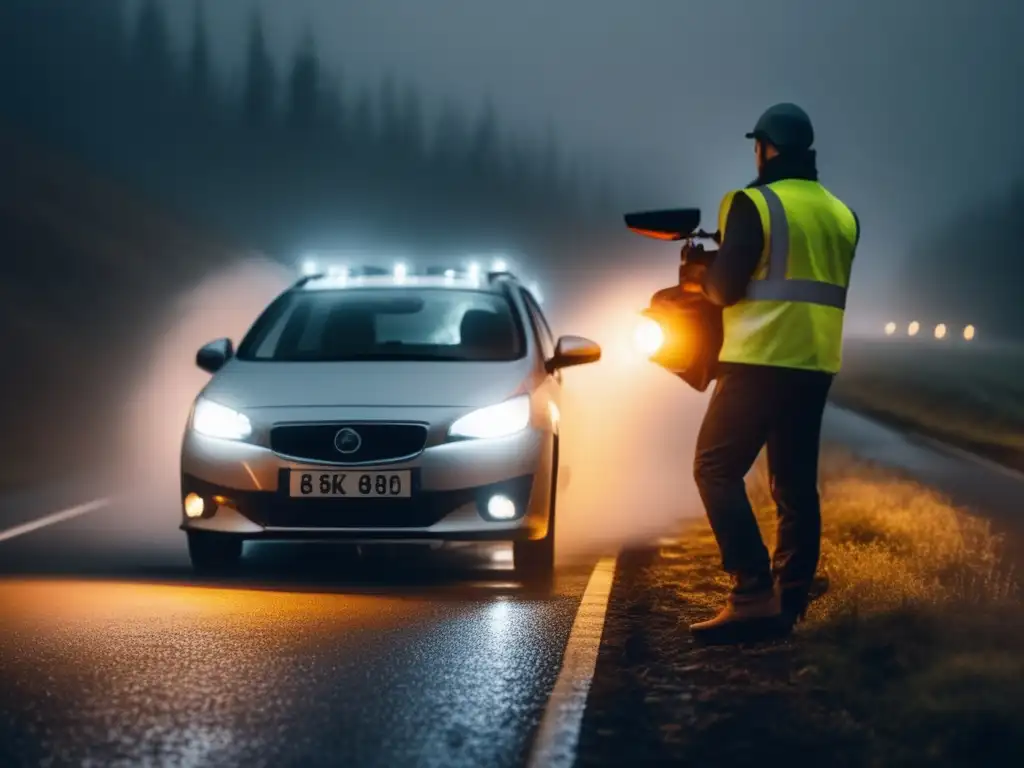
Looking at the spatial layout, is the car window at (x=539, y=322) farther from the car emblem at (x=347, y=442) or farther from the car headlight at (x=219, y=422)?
the car headlight at (x=219, y=422)

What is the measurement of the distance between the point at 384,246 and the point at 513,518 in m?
106

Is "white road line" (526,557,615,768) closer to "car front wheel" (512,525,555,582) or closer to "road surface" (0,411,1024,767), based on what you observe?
"road surface" (0,411,1024,767)

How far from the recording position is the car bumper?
8.66 m

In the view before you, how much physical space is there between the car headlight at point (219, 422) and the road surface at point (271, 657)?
2.43 feet

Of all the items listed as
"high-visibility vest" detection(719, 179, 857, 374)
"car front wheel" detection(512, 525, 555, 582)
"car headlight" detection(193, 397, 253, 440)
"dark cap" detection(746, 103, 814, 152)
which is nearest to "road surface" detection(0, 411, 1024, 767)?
"car front wheel" detection(512, 525, 555, 582)

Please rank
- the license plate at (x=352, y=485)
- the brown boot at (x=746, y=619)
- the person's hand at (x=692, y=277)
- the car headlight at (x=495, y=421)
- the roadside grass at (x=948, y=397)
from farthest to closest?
the roadside grass at (x=948, y=397), the car headlight at (x=495, y=421), the license plate at (x=352, y=485), the person's hand at (x=692, y=277), the brown boot at (x=746, y=619)

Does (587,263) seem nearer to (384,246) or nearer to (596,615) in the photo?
(384,246)

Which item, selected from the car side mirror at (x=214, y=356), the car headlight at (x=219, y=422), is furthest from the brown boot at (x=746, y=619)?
the car side mirror at (x=214, y=356)

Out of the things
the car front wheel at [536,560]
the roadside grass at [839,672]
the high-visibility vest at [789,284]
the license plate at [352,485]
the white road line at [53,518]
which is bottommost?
the white road line at [53,518]

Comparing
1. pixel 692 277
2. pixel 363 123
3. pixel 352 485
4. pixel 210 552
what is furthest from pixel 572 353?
pixel 363 123

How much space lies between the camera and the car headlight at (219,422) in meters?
8.89

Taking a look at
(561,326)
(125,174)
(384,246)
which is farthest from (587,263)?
(561,326)

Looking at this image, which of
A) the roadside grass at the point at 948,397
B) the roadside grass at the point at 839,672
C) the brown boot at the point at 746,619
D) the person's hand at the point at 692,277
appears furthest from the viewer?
the roadside grass at the point at 948,397

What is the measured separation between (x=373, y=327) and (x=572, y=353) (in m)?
1.26
